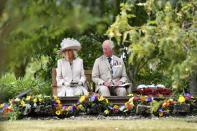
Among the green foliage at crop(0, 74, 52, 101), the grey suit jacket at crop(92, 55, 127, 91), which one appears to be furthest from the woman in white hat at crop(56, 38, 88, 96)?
the green foliage at crop(0, 74, 52, 101)

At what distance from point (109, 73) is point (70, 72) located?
0.87m

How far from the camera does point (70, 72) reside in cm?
802

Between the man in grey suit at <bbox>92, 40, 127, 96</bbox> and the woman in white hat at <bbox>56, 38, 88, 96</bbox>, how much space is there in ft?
1.09

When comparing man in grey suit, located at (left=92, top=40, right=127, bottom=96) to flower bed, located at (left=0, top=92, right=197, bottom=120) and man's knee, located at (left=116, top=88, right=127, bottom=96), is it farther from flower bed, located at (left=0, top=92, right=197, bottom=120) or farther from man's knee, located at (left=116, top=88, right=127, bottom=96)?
flower bed, located at (left=0, top=92, right=197, bottom=120)

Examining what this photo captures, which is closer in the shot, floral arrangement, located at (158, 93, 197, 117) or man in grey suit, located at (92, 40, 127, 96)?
floral arrangement, located at (158, 93, 197, 117)

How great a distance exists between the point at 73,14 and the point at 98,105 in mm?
5505

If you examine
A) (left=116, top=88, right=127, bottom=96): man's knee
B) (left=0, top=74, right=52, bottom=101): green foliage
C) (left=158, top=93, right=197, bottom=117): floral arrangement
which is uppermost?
(left=0, top=74, right=52, bottom=101): green foliage

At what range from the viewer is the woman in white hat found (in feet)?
25.9

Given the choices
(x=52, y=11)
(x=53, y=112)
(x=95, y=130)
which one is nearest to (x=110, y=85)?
(x=53, y=112)

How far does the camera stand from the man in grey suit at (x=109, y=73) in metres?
7.92

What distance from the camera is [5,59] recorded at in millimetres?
1687

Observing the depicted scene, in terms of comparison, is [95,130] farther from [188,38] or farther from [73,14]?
[73,14]

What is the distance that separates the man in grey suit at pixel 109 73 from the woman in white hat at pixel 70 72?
0.33 m

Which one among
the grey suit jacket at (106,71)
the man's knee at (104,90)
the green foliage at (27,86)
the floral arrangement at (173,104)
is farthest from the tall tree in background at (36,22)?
the green foliage at (27,86)
